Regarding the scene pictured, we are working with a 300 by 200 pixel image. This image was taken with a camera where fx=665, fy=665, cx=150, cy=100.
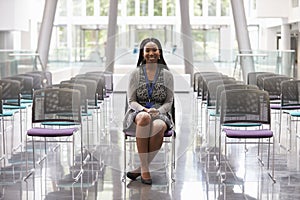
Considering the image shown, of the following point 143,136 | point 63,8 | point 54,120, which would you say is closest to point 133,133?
point 143,136

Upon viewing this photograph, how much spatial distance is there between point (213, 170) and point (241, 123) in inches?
35.5

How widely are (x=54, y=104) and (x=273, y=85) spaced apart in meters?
4.44

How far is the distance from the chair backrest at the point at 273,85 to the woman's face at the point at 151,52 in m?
3.96

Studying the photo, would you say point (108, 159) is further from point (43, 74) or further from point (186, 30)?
point (186, 30)

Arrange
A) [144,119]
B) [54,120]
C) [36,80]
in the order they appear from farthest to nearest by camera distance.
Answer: [36,80] → [54,120] → [144,119]

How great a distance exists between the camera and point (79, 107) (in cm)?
764

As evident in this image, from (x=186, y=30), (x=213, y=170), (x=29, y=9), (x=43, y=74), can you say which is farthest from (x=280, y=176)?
(x=29, y=9)

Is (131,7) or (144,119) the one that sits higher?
(131,7)

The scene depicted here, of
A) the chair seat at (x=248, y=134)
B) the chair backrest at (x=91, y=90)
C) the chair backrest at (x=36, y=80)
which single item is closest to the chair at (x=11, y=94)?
the chair backrest at (x=91, y=90)

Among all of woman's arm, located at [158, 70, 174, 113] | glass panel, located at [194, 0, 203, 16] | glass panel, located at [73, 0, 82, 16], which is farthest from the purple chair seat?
glass panel, located at [73, 0, 82, 16]

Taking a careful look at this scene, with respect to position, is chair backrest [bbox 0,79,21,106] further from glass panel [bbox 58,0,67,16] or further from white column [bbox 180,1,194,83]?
glass panel [bbox 58,0,67,16]

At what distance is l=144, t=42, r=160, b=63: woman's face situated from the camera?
7.41m

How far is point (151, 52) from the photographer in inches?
292

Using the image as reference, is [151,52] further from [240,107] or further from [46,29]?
[46,29]
